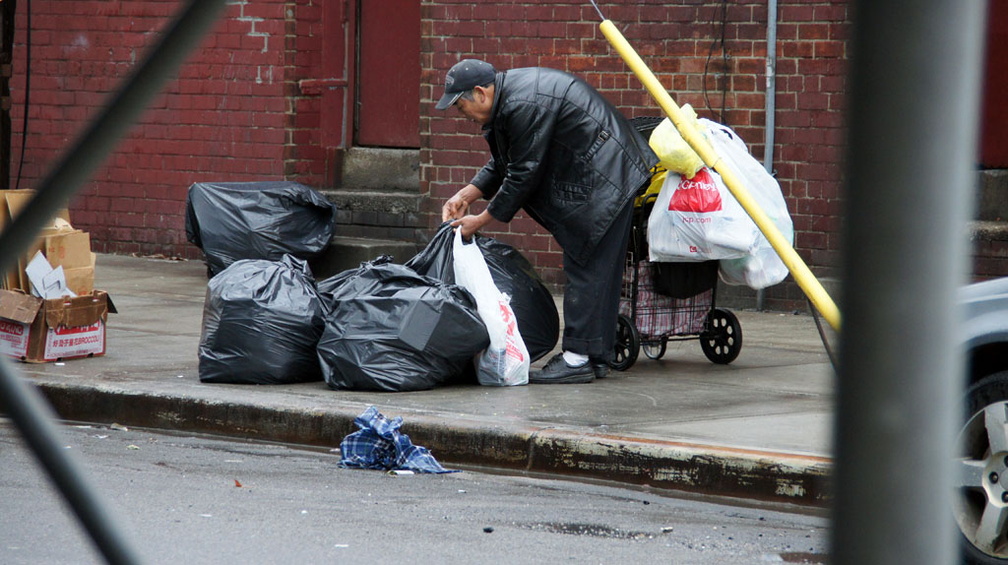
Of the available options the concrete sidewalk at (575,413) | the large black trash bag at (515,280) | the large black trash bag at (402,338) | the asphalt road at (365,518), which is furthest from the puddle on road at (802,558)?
the large black trash bag at (515,280)

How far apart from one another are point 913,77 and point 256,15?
11848mm

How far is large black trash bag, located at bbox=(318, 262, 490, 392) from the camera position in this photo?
6867 mm

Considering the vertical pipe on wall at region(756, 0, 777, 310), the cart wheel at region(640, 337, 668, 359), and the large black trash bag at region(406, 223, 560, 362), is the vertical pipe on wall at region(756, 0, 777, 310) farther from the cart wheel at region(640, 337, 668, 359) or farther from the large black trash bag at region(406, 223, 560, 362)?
the large black trash bag at region(406, 223, 560, 362)

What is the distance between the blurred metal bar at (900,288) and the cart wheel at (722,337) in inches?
286

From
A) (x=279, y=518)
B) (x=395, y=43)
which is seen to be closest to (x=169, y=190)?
(x=395, y=43)

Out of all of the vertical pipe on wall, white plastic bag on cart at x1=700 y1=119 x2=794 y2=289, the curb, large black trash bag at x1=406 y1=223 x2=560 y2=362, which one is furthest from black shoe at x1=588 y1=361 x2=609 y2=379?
the vertical pipe on wall

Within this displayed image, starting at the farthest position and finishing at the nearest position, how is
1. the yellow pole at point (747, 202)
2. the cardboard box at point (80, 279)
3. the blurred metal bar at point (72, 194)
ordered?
the cardboard box at point (80, 279) → the yellow pole at point (747, 202) → the blurred metal bar at point (72, 194)

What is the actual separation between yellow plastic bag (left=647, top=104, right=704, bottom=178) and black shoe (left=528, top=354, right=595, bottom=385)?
1.15m

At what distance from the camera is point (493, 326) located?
7.02m

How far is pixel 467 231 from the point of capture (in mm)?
7316

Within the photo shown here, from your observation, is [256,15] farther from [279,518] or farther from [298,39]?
[279,518]

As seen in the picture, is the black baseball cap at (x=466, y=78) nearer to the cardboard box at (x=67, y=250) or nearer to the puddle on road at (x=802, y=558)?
the cardboard box at (x=67, y=250)

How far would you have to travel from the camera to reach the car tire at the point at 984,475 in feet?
13.5

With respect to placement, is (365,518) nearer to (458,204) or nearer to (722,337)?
(458,204)
